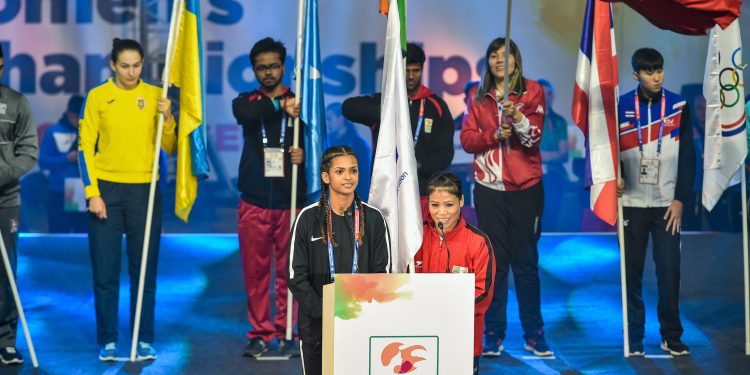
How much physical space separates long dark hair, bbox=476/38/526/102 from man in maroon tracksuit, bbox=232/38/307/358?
3.31 feet

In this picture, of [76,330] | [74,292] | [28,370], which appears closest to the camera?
[28,370]

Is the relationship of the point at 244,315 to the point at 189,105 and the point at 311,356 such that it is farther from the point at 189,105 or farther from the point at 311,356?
the point at 311,356

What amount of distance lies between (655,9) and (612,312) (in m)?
2.63

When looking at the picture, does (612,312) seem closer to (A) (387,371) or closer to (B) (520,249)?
(B) (520,249)

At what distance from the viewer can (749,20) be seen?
30.9ft

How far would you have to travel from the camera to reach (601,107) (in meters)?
5.92

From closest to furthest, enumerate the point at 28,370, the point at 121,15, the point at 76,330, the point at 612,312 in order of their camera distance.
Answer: the point at 28,370 < the point at 76,330 < the point at 612,312 < the point at 121,15

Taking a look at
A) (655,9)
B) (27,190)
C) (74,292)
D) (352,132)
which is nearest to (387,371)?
(655,9)

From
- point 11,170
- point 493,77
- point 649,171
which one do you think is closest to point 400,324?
point 493,77

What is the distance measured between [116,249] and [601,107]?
106 inches

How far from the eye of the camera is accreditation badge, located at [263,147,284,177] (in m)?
6.05

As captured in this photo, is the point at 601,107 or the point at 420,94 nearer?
the point at 601,107

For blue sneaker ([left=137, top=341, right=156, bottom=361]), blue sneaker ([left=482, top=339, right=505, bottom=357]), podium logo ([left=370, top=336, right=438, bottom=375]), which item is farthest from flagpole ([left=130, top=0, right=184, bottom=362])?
podium logo ([left=370, top=336, right=438, bottom=375])

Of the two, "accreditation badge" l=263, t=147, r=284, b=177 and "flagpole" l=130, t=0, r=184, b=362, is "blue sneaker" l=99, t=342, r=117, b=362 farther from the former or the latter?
"accreditation badge" l=263, t=147, r=284, b=177
